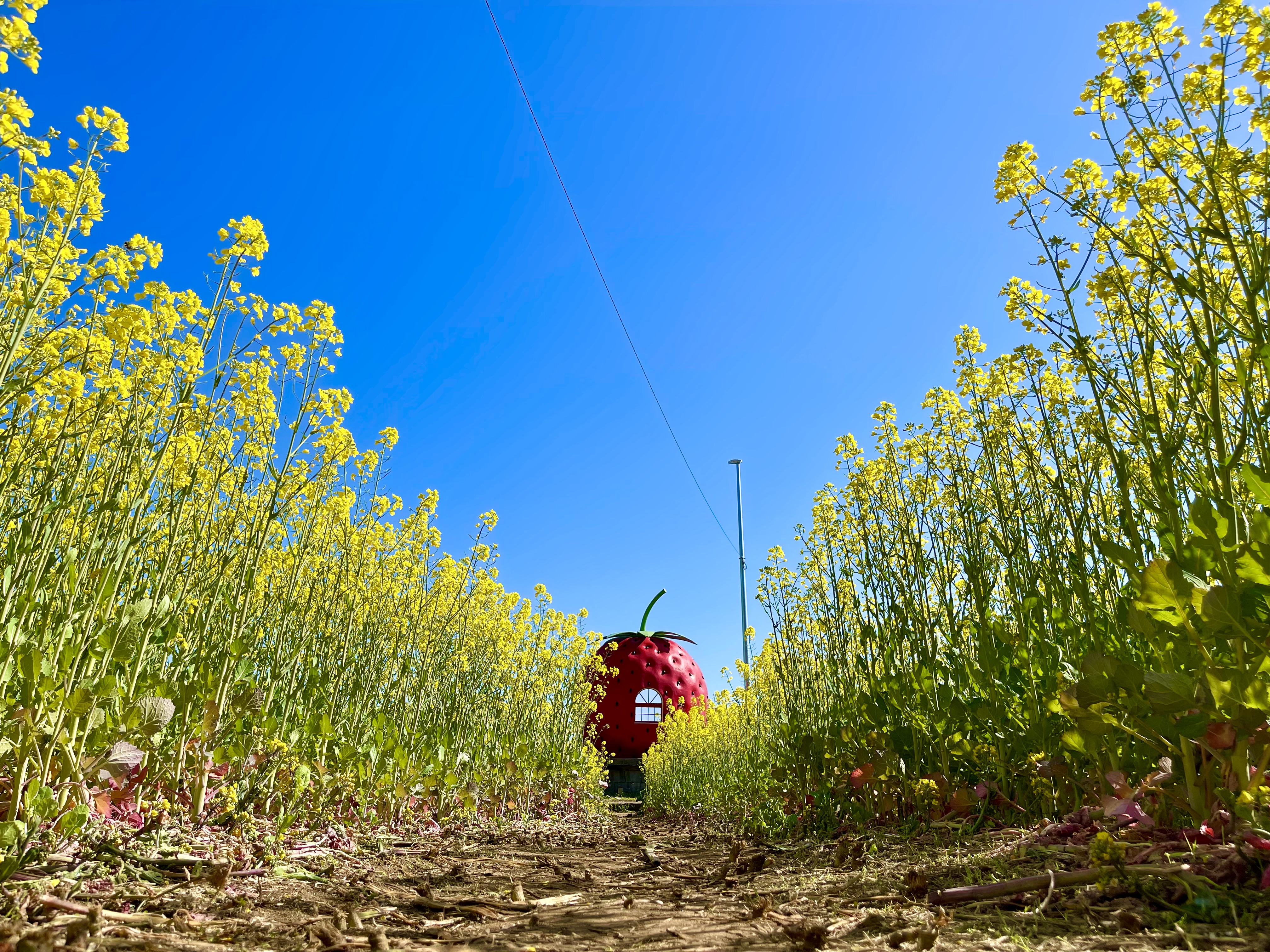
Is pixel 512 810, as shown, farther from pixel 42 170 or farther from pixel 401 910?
pixel 42 170

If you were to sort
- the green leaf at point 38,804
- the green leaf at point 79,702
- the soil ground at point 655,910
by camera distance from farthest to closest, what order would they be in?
the green leaf at point 79,702, the green leaf at point 38,804, the soil ground at point 655,910

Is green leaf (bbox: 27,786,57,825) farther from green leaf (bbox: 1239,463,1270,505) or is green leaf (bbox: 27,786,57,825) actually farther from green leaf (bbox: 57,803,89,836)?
green leaf (bbox: 1239,463,1270,505)

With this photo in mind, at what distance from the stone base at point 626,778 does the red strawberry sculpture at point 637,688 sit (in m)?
0.09

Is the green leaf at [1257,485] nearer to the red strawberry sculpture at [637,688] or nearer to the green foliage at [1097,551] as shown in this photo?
the green foliage at [1097,551]

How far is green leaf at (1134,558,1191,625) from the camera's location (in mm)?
1505

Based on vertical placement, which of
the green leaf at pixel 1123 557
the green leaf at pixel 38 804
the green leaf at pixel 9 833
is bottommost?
the green leaf at pixel 9 833

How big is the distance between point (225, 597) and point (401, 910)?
1.72 metres

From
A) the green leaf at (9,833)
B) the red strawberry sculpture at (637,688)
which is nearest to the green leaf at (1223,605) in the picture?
the green leaf at (9,833)

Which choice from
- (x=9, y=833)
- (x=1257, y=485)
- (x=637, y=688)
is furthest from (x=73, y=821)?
(x=637, y=688)

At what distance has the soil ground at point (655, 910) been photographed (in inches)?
52.4

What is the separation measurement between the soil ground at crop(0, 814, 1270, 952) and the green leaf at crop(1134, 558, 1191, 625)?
0.53 meters

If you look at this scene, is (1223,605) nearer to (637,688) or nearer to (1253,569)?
(1253,569)

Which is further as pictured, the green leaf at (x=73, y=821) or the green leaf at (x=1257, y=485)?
the green leaf at (x=73, y=821)

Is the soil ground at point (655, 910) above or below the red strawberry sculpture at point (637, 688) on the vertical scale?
below
